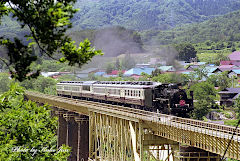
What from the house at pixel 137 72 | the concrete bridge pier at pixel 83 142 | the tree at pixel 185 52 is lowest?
the concrete bridge pier at pixel 83 142

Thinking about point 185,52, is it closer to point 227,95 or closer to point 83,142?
point 227,95

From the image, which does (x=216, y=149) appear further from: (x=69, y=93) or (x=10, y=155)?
(x=69, y=93)

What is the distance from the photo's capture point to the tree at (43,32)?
411 inches

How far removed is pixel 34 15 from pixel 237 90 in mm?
63238

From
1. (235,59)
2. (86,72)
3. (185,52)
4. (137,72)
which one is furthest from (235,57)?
(86,72)

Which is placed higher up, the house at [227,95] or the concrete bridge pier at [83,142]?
the house at [227,95]

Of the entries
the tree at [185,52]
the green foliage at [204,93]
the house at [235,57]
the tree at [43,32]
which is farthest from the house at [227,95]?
the tree at [43,32]

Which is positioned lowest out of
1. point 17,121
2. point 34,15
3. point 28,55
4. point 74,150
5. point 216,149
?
point 74,150

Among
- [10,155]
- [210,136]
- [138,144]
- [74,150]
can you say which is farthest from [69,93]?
[10,155]

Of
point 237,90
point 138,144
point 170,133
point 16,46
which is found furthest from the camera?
point 237,90

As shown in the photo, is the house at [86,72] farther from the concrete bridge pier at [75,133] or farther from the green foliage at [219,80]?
the concrete bridge pier at [75,133]

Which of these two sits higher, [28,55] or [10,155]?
[28,55]

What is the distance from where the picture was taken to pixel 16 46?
11.9m

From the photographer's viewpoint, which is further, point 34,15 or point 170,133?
point 170,133
